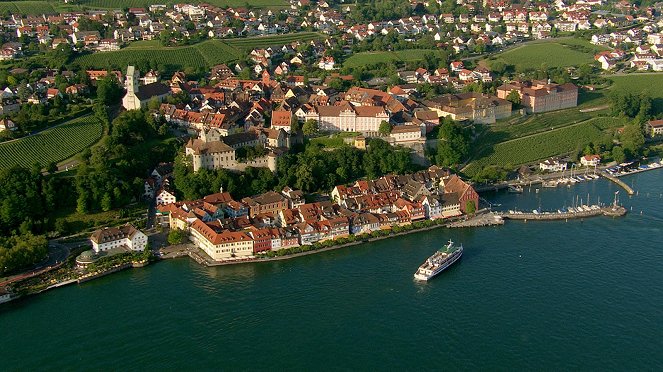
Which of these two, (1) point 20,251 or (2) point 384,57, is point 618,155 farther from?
(1) point 20,251

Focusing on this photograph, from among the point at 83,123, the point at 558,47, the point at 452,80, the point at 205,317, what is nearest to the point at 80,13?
the point at 83,123

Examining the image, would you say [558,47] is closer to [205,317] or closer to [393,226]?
[393,226]

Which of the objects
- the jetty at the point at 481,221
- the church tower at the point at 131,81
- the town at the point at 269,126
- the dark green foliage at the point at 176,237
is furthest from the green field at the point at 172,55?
the jetty at the point at 481,221

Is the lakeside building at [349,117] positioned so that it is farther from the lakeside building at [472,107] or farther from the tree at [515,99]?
the tree at [515,99]

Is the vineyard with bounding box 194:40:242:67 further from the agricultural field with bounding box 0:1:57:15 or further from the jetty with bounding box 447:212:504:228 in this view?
the jetty with bounding box 447:212:504:228

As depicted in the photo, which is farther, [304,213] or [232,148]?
[232,148]

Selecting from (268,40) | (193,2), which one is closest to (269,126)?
(268,40)
